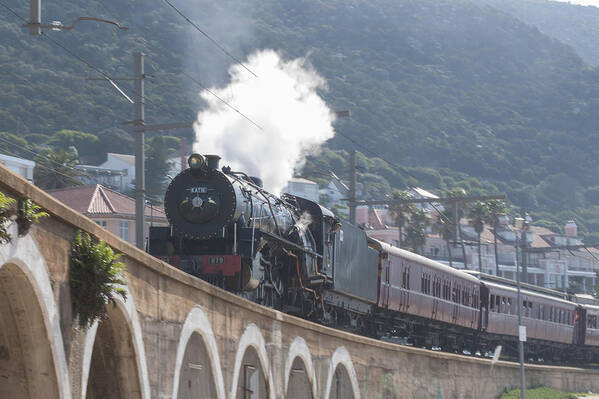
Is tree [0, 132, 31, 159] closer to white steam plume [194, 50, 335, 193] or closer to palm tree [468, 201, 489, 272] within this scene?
palm tree [468, 201, 489, 272]

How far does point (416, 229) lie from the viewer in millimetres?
104438

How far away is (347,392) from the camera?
26.6m

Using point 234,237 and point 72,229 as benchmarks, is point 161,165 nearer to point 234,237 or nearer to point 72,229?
point 234,237

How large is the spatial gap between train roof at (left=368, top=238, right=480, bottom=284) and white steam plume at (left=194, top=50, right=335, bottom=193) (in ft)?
16.7

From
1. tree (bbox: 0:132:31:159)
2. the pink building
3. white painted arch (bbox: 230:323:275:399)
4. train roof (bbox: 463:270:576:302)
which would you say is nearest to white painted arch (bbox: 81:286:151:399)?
white painted arch (bbox: 230:323:275:399)

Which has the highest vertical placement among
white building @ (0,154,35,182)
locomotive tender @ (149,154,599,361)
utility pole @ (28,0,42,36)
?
white building @ (0,154,35,182)

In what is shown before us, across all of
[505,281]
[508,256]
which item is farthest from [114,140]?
[505,281]

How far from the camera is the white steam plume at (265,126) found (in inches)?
1390

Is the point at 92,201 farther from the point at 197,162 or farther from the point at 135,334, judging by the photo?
the point at 135,334

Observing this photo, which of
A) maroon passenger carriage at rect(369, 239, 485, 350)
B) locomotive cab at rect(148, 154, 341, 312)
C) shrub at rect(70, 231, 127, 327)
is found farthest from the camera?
maroon passenger carriage at rect(369, 239, 485, 350)

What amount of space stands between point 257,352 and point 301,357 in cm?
297

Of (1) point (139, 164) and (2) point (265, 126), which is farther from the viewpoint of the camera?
(2) point (265, 126)

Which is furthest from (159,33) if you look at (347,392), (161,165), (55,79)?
(347,392)

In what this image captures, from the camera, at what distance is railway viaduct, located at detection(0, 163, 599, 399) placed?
39.3ft
